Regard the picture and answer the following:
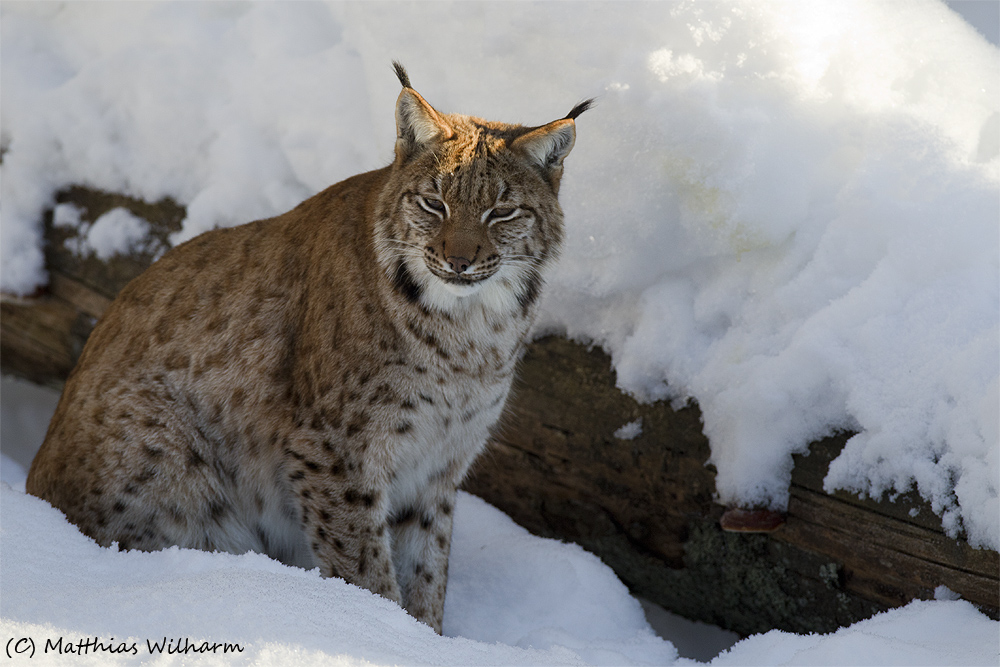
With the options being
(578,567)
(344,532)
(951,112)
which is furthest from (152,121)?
(951,112)

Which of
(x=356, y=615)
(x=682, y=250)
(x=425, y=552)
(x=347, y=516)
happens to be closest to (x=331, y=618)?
(x=356, y=615)

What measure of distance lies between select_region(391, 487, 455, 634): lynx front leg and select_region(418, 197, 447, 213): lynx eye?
1067 millimetres

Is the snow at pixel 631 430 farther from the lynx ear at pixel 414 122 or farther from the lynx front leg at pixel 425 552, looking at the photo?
the lynx ear at pixel 414 122

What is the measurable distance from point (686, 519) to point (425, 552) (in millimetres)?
958

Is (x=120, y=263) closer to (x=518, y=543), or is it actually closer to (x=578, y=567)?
(x=518, y=543)

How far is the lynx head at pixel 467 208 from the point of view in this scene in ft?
8.61

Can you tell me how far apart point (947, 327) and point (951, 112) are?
0.94 metres

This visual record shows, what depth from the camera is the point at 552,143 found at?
108 inches

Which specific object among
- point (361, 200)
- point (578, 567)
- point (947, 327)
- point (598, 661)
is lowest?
point (578, 567)

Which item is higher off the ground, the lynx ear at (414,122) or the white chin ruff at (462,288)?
the lynx ear at (414,122)

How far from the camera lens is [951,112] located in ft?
9.98

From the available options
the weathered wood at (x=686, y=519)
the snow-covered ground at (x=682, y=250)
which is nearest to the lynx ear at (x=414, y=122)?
the snow-covered ground at (x=682, y=250)

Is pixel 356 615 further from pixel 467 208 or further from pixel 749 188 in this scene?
pixel 749 188

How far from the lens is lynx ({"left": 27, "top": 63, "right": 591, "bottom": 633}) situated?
272 centimetres
